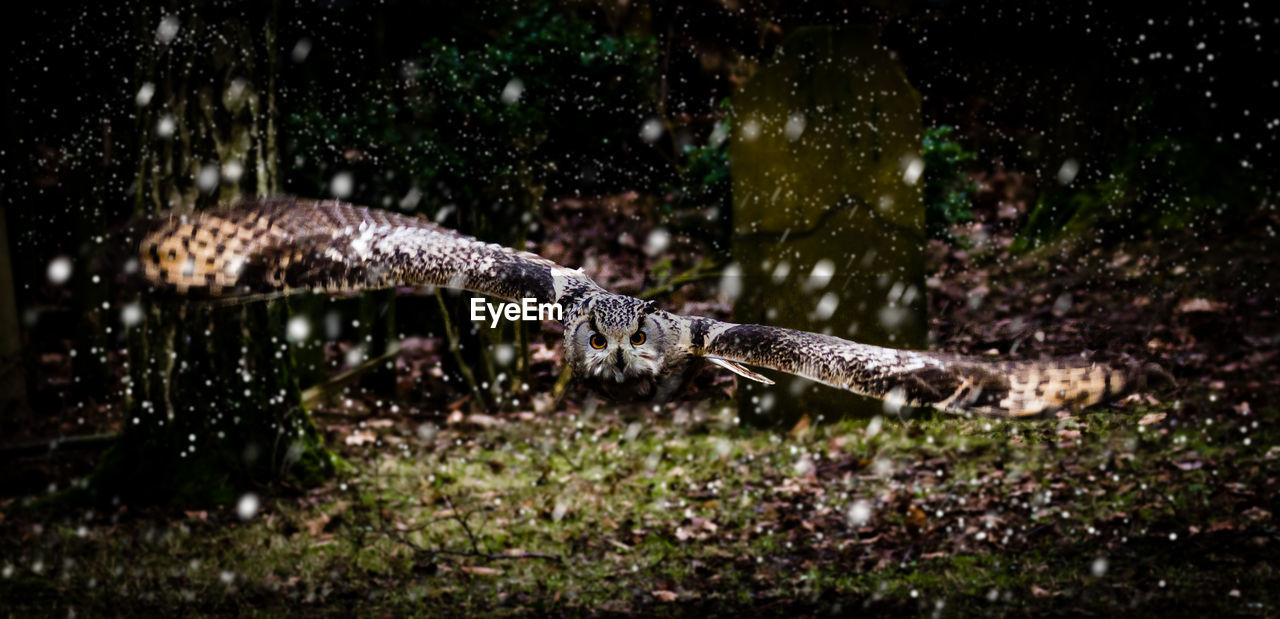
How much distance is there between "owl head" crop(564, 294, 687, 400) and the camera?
1.60 metres

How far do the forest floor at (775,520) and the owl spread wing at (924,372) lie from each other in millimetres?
3094

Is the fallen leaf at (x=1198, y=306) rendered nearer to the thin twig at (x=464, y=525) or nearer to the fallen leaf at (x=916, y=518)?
the fallen leaf at (x=916, y=518)

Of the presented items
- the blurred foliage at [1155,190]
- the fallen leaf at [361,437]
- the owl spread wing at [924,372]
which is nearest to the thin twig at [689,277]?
the owl spread wing at [924,372]

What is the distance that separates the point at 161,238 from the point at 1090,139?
930 cm

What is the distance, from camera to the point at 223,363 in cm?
710

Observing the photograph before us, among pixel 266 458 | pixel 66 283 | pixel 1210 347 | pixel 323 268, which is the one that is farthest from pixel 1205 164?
pixel 66 283

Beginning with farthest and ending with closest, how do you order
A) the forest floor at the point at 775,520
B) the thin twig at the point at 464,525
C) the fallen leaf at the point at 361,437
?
the fallen leaf at the point at 361,437
the thin twig at the point at 464,525
the forest floor at the point at 775,520

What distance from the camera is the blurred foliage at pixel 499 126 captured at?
12.9 feet

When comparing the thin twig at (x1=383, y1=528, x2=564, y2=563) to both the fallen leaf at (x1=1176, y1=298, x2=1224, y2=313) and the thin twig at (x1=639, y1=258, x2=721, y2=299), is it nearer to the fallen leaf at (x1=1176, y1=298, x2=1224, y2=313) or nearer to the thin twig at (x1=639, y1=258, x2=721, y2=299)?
the thin twig at (x1=639, y1=258, x2=721, y2=299)

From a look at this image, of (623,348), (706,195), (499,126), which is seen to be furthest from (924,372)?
(706,195)

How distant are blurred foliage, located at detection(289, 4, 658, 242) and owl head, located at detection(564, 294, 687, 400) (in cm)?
183

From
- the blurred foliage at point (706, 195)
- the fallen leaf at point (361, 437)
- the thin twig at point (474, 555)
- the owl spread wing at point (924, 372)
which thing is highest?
the blurred foliage at point (706, 195)

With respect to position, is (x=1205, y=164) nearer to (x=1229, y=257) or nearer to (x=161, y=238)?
(x=1229, y=257)

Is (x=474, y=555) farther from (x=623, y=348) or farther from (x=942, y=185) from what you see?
(x=623, y=348)
